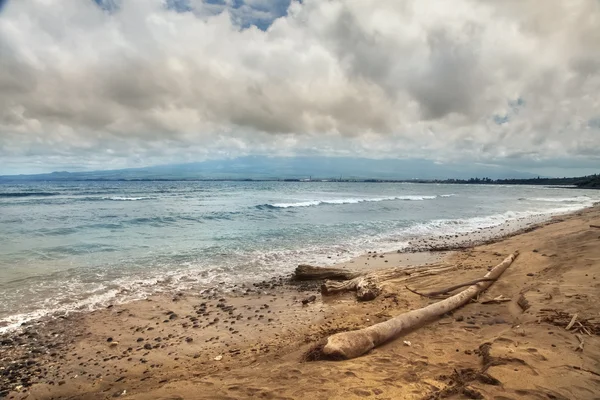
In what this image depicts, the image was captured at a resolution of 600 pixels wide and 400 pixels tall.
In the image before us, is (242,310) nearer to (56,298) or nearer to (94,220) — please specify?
(56,298)

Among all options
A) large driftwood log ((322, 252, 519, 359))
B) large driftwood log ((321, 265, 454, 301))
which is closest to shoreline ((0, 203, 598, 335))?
large driftwood log ((321, 265, 454, 301))

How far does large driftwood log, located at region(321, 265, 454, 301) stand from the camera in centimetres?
923

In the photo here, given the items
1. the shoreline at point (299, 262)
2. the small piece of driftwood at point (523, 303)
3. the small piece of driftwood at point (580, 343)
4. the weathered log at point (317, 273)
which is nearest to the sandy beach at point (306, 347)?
the small piece of driftwood at point (580, 343)

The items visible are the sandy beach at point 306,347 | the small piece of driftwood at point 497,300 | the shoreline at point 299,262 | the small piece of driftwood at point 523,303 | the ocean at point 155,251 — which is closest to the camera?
the sandy beach at point 306,347

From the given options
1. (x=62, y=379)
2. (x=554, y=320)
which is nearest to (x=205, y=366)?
(x=62, y=379)

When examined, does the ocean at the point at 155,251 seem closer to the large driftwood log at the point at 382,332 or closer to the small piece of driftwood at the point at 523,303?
the large driftwood log at the point at 382,332

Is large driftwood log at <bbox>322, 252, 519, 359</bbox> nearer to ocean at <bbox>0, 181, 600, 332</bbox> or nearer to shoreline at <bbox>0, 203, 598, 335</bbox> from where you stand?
shoreline at <bbox>0, 203, 598, 335</bbox>

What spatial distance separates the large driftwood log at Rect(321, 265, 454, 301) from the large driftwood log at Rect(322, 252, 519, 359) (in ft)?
6.80

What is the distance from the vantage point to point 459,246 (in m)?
16.8

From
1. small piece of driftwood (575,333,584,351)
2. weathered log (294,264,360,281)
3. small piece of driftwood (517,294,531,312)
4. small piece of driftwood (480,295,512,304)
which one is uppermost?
small piece of driftwood (575,333,584,351)

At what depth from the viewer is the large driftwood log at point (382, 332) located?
543 centimetres

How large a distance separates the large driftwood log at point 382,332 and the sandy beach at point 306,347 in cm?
16

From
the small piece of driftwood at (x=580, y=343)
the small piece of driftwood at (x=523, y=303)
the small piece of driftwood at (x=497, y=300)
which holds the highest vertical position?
the small piece of driftwood at (x=580, y=343)

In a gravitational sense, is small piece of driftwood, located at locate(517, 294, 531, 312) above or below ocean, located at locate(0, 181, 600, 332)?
above
